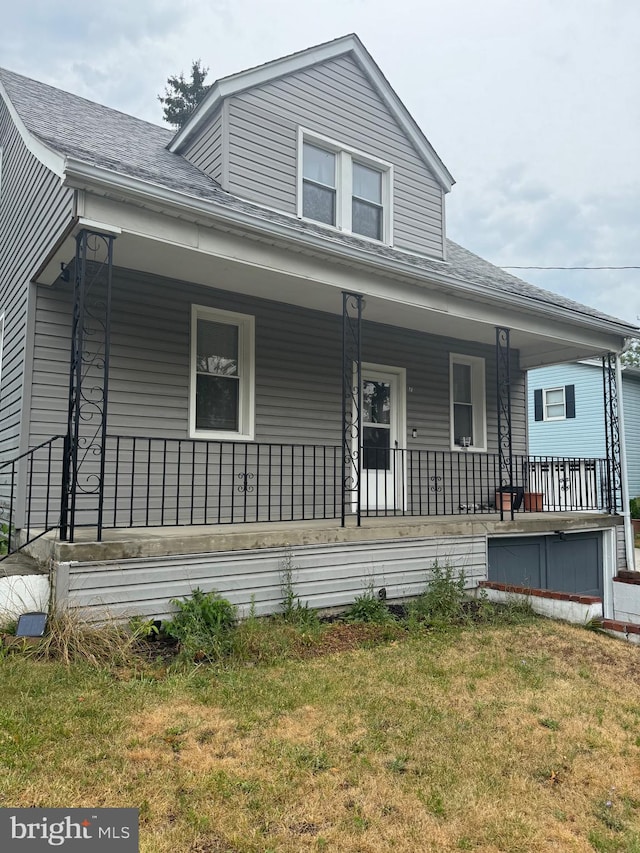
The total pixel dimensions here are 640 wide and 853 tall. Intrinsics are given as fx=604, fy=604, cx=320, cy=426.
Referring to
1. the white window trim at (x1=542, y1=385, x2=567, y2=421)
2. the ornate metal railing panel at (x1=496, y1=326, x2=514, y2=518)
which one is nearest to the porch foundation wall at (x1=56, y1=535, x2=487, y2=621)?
the ornate metal railing panel at (x1=496, y1=326, x2=514, y2=518)

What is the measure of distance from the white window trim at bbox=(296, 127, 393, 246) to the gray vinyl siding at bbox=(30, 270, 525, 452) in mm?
1416

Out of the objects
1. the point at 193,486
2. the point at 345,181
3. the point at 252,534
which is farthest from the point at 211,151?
the point at 252,534

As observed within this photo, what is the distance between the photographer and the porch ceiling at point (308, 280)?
5.32 meters

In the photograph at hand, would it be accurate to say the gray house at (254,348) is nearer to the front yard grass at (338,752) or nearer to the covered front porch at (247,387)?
the covered front porch at (247,387)

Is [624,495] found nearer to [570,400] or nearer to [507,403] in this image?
[507,403]

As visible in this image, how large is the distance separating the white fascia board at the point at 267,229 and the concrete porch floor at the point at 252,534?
271cm

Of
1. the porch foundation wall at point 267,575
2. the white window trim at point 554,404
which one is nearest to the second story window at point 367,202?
the porch foundation wall at point 267,575

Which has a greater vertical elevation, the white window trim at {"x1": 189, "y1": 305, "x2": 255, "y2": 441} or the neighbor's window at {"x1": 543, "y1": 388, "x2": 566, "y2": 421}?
the neighbor's window at {"x1": 543, "y1": 388, "x2": 566, "y2": 421}

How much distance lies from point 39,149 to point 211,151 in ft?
9.13

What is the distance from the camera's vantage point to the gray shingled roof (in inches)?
224

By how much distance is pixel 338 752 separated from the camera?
3.05 meters

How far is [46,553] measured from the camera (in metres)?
4.81

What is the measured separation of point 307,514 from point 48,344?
3.61m

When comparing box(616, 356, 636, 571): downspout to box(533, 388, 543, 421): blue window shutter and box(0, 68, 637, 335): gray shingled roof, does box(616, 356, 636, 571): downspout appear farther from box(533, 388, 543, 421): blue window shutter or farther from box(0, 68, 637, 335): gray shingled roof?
box(533, 388, 543, 421): blue window shutter
